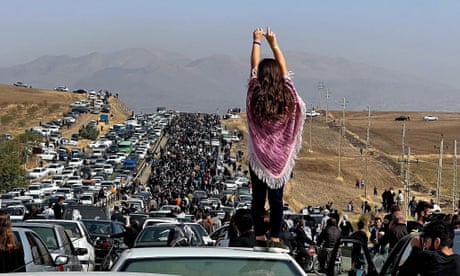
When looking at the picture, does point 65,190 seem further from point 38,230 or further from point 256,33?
point 256,33

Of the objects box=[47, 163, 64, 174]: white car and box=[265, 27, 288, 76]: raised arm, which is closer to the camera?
box=[265, 27, 288, 76]: raised arm

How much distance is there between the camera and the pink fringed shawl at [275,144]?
24.6 ft

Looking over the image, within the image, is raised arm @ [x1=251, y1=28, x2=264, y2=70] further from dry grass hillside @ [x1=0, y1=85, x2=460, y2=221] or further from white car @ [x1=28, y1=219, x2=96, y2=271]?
dry grass hillside @ [x1=0, y1=85, x2=460, y2=221]

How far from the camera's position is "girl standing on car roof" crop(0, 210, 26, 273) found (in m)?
10.8

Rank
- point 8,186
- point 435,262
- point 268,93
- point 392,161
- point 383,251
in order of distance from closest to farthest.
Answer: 1. point 268,93
2. point 435,262
3. point 383,251
4. point 8,186
5. point 392,161

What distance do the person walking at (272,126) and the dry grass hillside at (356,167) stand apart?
65235mm

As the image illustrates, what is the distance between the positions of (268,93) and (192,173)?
90.6 m

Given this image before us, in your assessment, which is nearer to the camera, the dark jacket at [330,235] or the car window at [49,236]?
the car window at [49,236]

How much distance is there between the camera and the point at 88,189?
3088 inches

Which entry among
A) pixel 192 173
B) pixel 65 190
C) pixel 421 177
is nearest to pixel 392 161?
pixel 421 177

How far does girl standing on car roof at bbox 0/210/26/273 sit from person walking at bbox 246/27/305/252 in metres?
3.84

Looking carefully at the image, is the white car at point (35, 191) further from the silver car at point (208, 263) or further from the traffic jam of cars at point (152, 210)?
the silver car at point (208, 263)

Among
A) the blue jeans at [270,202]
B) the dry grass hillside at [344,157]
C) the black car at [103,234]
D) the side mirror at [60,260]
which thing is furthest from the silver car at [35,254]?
the dry grass hillside at [344,157]

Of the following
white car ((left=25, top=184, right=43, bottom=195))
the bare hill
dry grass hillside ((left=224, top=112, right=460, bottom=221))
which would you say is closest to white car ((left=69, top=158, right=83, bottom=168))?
dry grass hillside ((left=224, top=112, right=460, bottom=221))
